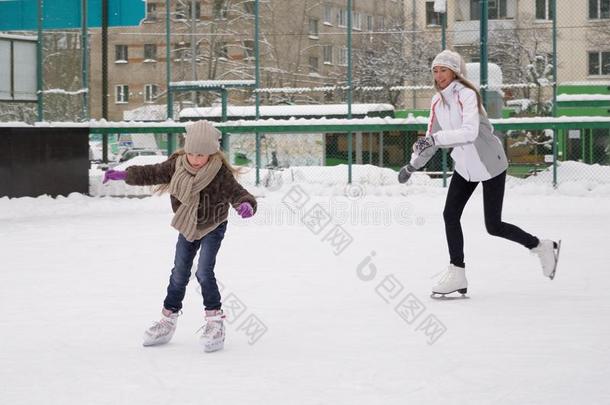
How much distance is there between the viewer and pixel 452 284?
21.5 ft

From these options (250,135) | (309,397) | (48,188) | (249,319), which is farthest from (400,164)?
(309,397)

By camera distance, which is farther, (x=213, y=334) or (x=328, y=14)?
(x=328, y=14)

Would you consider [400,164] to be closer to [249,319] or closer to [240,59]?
[240,59]

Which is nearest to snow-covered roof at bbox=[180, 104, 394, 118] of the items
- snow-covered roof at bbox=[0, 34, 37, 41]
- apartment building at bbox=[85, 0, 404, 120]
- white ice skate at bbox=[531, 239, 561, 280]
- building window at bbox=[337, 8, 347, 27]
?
apartment building at bbox=[85, 0, 404, 120]

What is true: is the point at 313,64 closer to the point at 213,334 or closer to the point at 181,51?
the point at 181,51

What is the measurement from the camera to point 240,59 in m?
16.5

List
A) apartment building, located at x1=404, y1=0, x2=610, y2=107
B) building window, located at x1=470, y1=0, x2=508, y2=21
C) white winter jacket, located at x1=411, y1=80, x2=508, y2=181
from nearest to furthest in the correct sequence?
1. white winter jacket, located at x1=411, y1=80, x2=508, y2=181
2. apartment building, located at x1=404, y1=0, x2=610, y2=107
3. building window, located at x1=470, y1=0, x2=508, y2=21

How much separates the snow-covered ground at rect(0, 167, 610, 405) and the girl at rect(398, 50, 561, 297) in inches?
14.6

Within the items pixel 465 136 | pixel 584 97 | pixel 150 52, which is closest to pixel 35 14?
pixel 150 52

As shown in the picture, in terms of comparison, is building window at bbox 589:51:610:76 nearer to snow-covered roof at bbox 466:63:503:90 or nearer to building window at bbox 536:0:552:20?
building window at bbox 536:0:552:20

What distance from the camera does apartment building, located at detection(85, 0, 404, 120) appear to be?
16.4 metres

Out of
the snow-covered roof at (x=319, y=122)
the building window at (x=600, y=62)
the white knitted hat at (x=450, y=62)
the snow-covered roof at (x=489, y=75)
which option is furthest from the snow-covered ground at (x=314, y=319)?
the snow-covered roof at (x=489, y=75)

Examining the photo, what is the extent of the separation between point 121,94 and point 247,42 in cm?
381

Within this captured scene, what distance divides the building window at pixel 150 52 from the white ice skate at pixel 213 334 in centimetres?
1247
